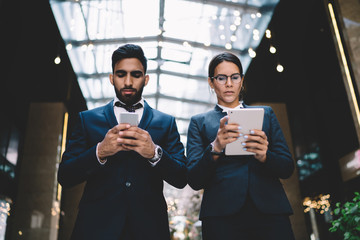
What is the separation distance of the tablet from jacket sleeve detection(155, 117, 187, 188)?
0.27 meters

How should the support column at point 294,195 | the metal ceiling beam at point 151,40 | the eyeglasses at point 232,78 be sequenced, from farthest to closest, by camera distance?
the metal ceiling beam at point 151,40
the support column at point 294,195
the eyeglasses at point 232,78

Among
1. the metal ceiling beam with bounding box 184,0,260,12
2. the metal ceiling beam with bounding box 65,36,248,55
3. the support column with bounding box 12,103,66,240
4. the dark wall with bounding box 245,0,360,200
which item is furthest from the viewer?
the metal ceiling beam with bounding box 65,36,248,55

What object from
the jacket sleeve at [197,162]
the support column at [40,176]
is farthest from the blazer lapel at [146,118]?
the support column at [40,176]

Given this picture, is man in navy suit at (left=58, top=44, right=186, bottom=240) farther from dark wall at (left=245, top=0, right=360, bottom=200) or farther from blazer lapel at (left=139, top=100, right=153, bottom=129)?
dark wall at (left=245, top=0, right=360, bottom=200)

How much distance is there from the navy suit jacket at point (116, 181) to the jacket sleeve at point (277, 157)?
421 mm

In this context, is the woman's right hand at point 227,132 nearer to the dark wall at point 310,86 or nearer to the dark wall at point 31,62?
the dark wall at point 31,62

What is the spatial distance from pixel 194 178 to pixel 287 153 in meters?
0.47

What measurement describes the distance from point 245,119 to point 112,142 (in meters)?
0.57

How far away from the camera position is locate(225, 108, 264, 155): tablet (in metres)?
1.39

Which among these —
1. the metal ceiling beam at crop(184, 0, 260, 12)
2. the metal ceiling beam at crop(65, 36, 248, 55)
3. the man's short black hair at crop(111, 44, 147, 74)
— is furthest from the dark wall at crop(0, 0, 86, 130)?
the man's short black hair at crop(111, 44, 147, 74)

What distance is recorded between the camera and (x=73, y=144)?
1666mm

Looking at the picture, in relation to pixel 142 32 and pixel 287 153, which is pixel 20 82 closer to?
pixel 142 32

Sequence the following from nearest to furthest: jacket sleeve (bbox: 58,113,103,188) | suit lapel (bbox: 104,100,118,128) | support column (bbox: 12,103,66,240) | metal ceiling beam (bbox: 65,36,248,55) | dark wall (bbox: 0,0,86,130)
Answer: jacket sleeve (bbox: 58,113,103,188)
suit lapel (bbox: 104,100,118,128)
dark wall (bbox: 0,0,86,130)
support column (bbox: 12,103,66,240)
metal ceiling beam (bbox: 65,36,248,55)

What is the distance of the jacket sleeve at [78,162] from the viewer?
149cm
